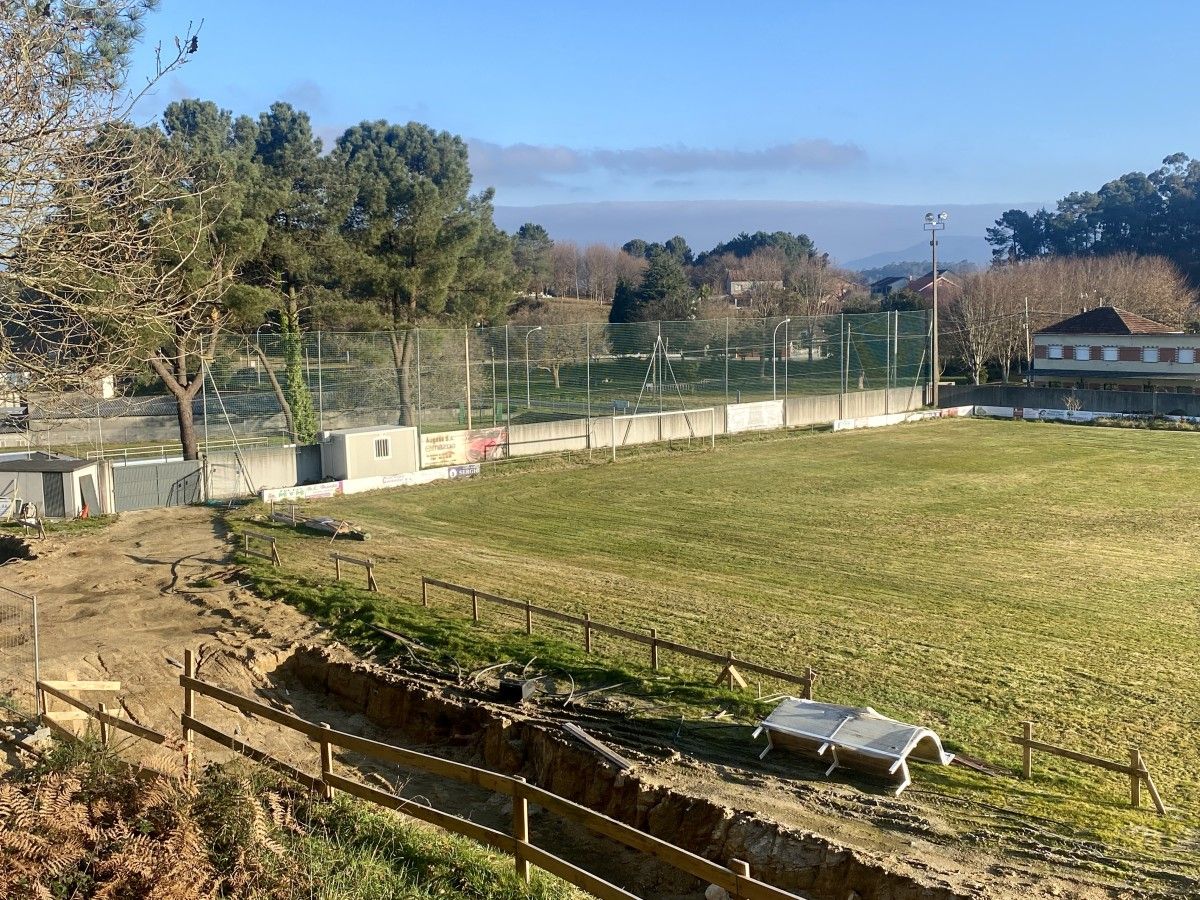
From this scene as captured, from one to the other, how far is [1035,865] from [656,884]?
10.7ft

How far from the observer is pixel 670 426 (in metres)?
40.6

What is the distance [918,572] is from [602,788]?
10622 mm

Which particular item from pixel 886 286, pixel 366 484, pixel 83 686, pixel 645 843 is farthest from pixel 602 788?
pixel 886 286

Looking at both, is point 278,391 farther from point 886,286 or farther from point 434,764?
point 886,286

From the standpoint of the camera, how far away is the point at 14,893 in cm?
564

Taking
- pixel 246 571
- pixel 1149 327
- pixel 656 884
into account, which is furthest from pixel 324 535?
pixel 1149 327

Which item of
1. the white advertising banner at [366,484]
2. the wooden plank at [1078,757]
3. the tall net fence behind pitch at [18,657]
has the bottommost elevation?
the wooden plank at [1078,757]

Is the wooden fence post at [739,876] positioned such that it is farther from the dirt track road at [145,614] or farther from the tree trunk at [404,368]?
the tree trunk at [404,368]

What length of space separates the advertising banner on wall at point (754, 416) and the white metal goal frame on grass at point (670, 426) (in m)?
1.10

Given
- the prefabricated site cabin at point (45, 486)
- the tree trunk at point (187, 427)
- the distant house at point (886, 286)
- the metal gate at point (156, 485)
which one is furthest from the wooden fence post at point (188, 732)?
the distant house at point (886, 286)

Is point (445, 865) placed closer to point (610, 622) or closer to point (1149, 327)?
point (610, 622)

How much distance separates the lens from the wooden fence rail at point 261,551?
20.5m

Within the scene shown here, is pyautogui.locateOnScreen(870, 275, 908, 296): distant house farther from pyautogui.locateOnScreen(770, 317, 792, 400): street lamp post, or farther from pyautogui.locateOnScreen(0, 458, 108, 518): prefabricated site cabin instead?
pyautogui.locateOnScreen(0, 458, 108, 518): prefabricated site cabin

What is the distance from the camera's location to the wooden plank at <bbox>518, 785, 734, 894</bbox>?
639cm
